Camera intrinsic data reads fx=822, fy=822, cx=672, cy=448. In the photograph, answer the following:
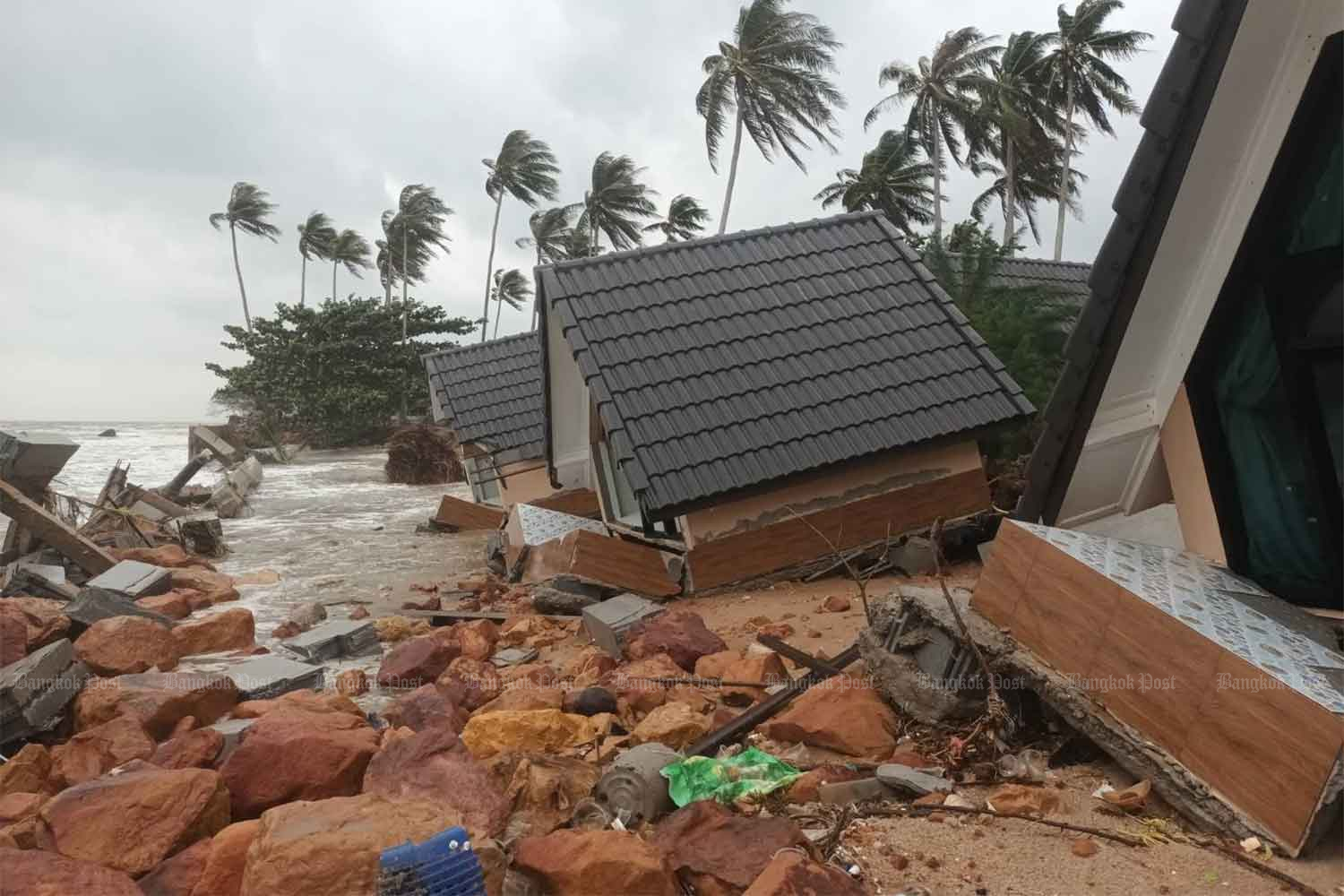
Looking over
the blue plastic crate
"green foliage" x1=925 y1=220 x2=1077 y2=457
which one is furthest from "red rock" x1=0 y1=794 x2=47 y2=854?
"green foliage" x1=925 y1=220 x2=1077 y2=457

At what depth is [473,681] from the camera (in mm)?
5273

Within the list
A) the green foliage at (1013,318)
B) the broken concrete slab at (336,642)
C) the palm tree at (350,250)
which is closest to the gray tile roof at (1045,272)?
the green foliage at (1013,318)

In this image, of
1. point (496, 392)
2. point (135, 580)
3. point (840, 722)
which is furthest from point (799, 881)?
point (496, 392)

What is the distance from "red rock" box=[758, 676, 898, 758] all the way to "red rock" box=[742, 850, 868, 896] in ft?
4.03

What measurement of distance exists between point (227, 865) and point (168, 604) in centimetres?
605

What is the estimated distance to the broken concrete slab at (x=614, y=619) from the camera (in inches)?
229

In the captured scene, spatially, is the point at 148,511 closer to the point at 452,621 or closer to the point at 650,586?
the point at 452,621

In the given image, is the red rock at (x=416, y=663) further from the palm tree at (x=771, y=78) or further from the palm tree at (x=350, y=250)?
the palm tree at (x=350, y=250)

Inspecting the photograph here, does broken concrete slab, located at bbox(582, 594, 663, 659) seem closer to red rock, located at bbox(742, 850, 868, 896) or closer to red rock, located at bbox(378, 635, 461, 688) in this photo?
red rock, located at bbox(378, 635, 461, 688)

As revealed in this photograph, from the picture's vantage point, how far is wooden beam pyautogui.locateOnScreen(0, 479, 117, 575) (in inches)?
338

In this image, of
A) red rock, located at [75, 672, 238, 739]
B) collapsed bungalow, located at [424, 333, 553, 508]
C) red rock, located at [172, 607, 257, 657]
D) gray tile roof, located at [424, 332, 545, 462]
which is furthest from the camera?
gray tile roof, located at [424, 332, 545, 462]

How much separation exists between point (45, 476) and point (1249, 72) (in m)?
12.0

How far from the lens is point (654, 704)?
4434 millimetres

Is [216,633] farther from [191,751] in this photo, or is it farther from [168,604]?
[191,751]
